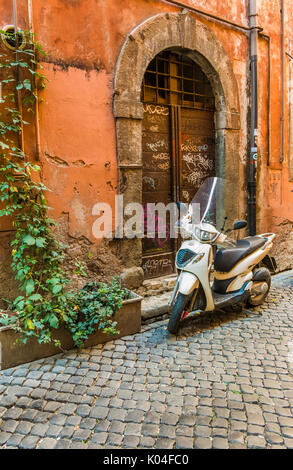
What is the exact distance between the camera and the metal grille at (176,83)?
5.12 meters

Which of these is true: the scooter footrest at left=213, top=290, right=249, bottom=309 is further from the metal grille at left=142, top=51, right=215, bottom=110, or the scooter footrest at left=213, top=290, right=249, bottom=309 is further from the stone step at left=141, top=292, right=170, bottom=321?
the metal grille at left=142, top=51, right=215, bottom=110

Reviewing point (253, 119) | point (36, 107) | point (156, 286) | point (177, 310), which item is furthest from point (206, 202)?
point (253, 119)

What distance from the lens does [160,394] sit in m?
2.81

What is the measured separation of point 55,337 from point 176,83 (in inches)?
156

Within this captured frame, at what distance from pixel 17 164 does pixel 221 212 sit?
11.0ft

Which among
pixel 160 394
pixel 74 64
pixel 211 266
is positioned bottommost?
pixel 160 394

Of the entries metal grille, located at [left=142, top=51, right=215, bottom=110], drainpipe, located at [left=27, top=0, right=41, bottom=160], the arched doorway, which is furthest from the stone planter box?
metal grille, located at [left=142, top=51, right=215, bottom=110]

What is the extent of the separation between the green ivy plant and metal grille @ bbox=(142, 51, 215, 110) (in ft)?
5.89

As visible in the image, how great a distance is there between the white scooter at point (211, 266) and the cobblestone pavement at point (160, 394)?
14.4 inches

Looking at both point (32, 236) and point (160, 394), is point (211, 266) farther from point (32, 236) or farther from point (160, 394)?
Result: point (32, 236)

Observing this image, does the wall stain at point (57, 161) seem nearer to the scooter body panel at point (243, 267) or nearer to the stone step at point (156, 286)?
the stone step at point (156, 286)

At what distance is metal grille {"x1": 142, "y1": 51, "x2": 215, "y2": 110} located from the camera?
5117mm
